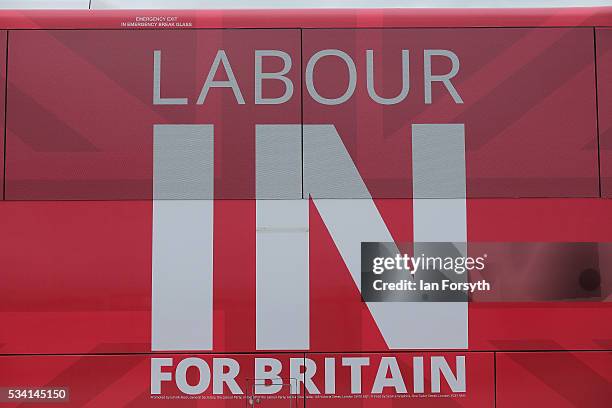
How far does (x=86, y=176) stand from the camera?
4047 mm

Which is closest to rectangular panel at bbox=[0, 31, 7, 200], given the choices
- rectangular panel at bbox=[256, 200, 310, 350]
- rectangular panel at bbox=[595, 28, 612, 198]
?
rectangular panel at bbox=[256, 200, 310, 350]

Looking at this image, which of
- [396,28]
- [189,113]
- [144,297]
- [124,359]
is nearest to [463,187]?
[396,28]

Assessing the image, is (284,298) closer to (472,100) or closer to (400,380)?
(400,380)

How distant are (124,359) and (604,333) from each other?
9.49 feet

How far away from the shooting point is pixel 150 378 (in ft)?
13.1

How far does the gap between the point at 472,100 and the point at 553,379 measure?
69.2 inches

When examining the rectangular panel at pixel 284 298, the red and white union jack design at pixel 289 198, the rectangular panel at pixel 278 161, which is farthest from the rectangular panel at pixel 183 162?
the rectangular panel at pixel 284 298

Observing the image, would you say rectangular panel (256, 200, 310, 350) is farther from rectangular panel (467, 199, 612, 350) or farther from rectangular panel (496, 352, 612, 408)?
rectangular panel (496, 352, 612, 408)

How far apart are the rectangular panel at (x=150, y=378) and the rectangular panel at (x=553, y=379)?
49.1 inches

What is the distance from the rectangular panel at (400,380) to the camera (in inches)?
158

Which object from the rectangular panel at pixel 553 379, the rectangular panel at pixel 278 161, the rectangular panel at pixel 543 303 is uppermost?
the rectangular panel at pixel 278 161

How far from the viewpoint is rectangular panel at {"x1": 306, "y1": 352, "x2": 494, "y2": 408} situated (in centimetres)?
400

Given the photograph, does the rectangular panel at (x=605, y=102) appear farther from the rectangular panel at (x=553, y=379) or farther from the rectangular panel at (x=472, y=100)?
the rectangular panel at (x=553, y=379)

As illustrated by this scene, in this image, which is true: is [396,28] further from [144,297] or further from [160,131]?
[144,297]
